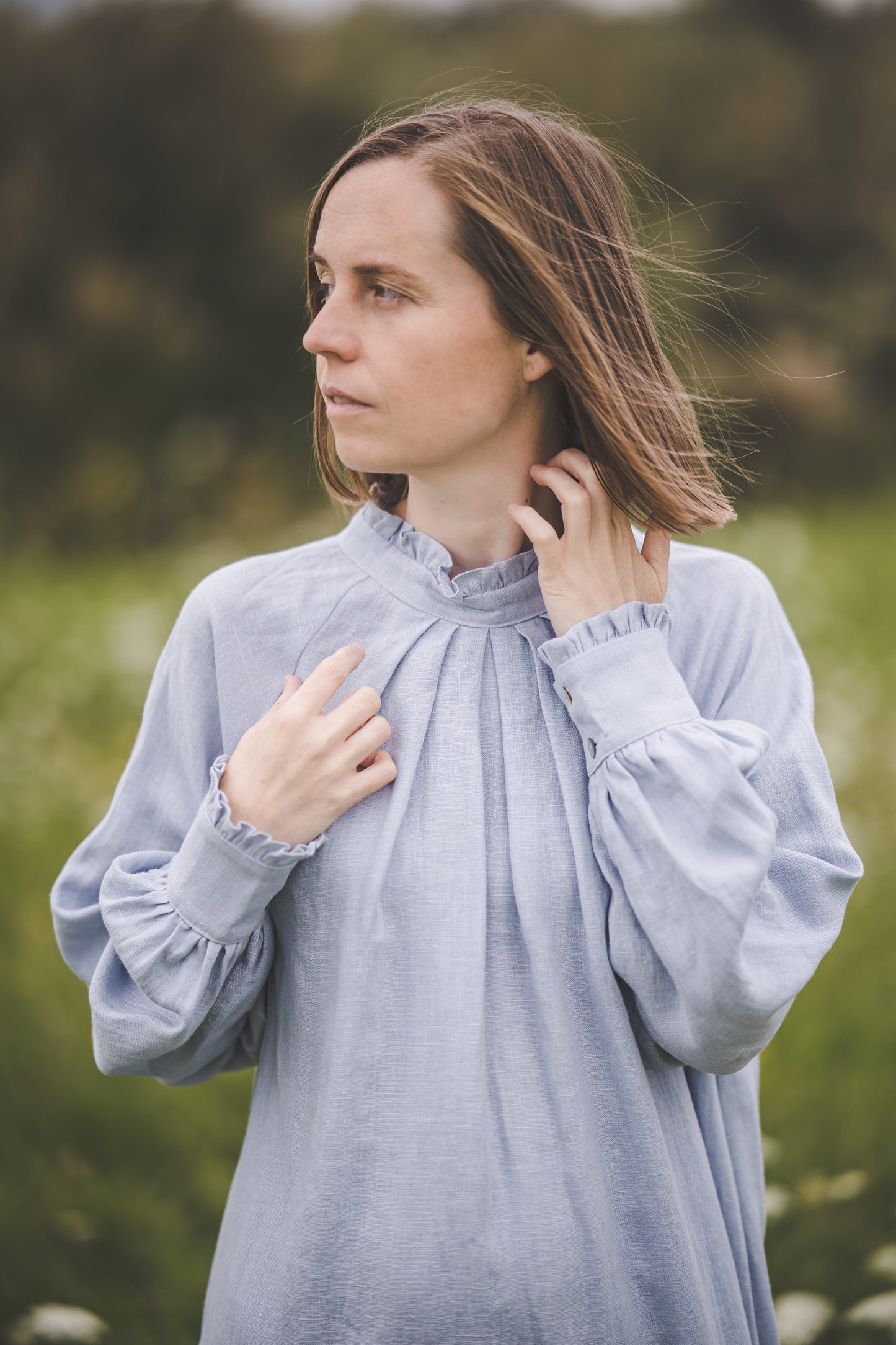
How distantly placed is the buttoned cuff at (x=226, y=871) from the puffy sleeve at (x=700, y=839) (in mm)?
350

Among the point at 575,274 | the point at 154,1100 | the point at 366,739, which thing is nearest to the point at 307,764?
the point at 366,739

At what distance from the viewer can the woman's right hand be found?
1273 millimetres

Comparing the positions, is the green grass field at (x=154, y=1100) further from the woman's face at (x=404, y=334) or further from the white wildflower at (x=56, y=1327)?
the woman's face at (x=404, y=334)

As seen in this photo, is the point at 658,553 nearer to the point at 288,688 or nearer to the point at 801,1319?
the point at 288,688

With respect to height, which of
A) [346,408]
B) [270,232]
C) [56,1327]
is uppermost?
[270,232]

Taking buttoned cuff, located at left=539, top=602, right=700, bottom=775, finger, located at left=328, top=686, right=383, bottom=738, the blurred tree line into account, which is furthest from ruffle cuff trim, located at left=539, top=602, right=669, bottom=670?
the blurred tree line

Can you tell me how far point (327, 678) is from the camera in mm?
1313

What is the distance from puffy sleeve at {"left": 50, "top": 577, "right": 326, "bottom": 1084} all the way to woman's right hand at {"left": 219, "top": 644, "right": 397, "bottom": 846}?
0.9 inches

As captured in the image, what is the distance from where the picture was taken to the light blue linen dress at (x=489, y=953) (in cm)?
125

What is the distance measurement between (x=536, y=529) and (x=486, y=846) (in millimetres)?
376

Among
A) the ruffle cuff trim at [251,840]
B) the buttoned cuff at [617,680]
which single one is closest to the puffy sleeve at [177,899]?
the ruffle cuff trim at [251,840]

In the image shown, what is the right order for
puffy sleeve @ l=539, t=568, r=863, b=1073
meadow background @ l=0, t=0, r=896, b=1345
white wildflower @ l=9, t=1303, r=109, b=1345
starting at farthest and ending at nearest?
meadow background @ l=0, t=0, r=896, b=1345
white wildflower @ l=9, t=1303, r=109, b=1345
puffy sleeve @ l=539, t=568, r=863, b=1073

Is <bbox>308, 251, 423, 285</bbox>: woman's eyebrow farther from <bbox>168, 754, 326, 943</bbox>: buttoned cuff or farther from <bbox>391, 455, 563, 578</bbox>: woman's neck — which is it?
<bbox>168, 754, 326, 943</bbox>: buttoned cuff

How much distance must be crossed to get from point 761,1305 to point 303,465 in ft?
21.9
